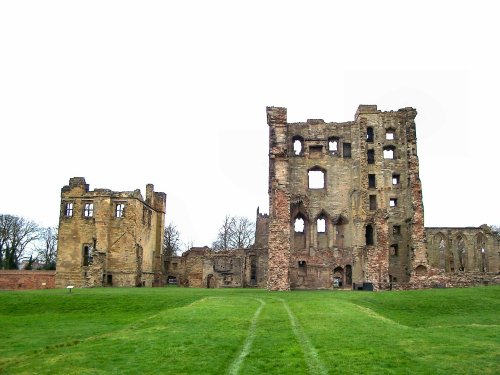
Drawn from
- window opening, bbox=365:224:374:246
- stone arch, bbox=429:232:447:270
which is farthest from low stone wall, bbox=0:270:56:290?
stone arch, bbox=429:232:447:270

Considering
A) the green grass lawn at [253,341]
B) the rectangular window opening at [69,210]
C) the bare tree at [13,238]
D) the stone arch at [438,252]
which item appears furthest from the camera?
the bare tree at [13,238]

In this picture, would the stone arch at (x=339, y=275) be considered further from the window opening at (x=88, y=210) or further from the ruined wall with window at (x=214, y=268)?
the window opening at (x=88, y=210)

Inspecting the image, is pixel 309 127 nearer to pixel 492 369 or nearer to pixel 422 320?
pixel 422 320

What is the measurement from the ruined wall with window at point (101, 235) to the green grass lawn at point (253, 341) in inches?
910

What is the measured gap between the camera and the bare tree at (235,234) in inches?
3191

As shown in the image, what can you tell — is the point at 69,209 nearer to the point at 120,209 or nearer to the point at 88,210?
the point at 88,210

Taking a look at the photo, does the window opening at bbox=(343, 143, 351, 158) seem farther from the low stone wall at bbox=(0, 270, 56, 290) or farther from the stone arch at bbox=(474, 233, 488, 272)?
the low stone wall at bbox=(0, 270, 56, 290)

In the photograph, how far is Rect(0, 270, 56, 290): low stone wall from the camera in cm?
4969

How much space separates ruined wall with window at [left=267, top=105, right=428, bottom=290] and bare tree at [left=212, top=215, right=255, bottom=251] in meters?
36.4

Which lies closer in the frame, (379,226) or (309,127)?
(379,226)

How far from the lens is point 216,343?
43.1 ft

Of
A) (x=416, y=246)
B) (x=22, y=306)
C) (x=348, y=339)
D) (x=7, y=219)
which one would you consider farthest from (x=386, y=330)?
(x=7, y=219)

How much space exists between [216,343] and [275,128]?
30810 millimetres

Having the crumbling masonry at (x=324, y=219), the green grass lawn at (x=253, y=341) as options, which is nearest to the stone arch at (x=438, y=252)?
the crumbling masonry at (x=324, y=219)
